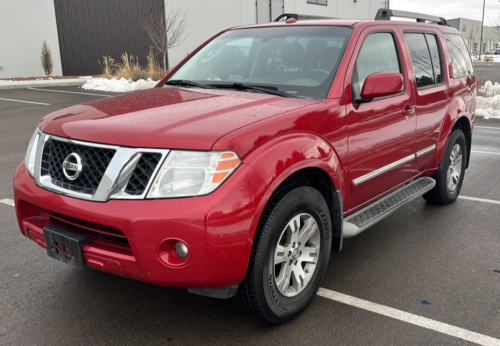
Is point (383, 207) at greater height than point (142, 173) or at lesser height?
lesser

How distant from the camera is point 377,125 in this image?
3816mm

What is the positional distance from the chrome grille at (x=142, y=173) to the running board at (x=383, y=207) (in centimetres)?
157

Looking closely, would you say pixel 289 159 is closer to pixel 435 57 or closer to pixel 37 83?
pixel 435 57

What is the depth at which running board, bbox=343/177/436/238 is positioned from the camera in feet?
11.8

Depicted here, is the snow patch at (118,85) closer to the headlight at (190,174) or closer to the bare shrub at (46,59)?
the bare shrub at (46,59)

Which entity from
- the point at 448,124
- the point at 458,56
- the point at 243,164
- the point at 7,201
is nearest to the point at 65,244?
the point at 243,164

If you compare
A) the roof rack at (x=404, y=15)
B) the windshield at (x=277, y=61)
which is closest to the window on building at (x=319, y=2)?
the roof rack at (x=404, y=15)

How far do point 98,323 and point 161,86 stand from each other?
2.12 metres

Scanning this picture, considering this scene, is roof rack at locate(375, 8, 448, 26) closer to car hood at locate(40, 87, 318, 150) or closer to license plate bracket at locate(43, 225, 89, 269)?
car hood at locate(40, 87, 318, 150)

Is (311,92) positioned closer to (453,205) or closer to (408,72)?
(408,72)

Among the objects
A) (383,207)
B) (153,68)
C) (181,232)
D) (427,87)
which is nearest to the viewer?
(181,232)

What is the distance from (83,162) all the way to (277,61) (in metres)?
1.80

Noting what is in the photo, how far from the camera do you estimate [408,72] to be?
438 centimetres

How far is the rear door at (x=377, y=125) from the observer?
3.62 meters
